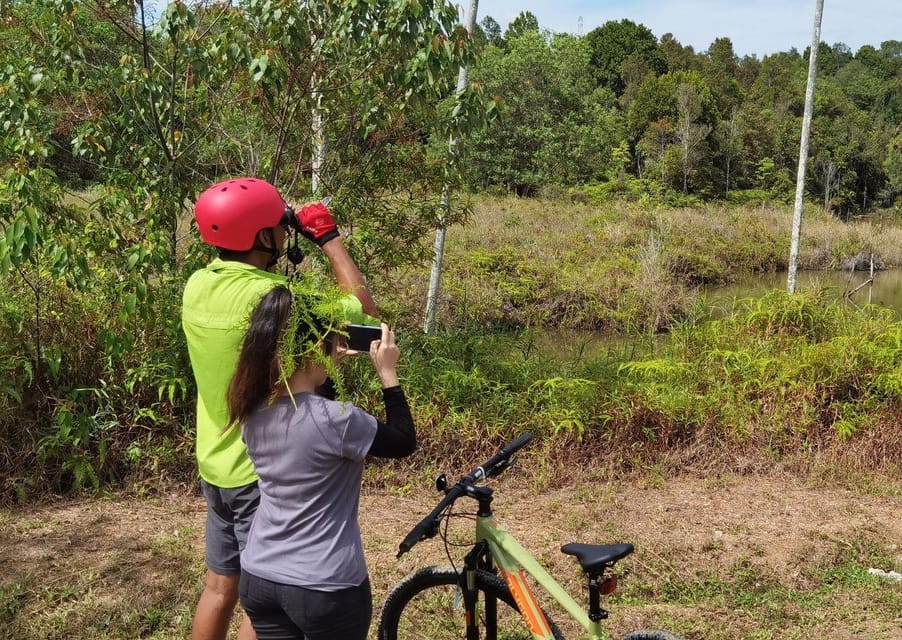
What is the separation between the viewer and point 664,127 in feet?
130

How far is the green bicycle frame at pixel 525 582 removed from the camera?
90.3 inches

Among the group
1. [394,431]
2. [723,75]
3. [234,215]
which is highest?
[723,75]

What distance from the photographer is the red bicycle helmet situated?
2.30 metres

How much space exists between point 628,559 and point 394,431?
2.57 m

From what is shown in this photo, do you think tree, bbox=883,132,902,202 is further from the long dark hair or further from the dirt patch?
the long dark hair

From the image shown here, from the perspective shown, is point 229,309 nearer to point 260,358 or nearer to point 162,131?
point 260,358

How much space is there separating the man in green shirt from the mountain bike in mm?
551

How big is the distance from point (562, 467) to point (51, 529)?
10.2 ft

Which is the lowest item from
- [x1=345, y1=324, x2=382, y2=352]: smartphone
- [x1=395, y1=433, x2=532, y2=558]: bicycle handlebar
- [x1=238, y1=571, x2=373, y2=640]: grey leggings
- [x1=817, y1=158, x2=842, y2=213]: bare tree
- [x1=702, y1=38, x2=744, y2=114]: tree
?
[x1=238, y1=571, x2=373, y2=640]: grey leggings

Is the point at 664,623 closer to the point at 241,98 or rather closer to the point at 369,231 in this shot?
the point at 369,231

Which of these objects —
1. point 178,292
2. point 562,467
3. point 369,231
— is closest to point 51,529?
point 178,292

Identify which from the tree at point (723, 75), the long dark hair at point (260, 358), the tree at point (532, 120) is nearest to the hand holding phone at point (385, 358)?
the long dark hair at point (260, 358)

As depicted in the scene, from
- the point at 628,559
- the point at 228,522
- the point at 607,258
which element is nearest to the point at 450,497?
the point at 228,522

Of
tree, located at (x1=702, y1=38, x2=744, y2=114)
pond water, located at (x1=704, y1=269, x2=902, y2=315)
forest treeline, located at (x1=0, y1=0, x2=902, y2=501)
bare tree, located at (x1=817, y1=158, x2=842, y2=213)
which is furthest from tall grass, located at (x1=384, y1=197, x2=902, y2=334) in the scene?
tree, located at (x1=702, y1=38, x2=744, y2=114)
